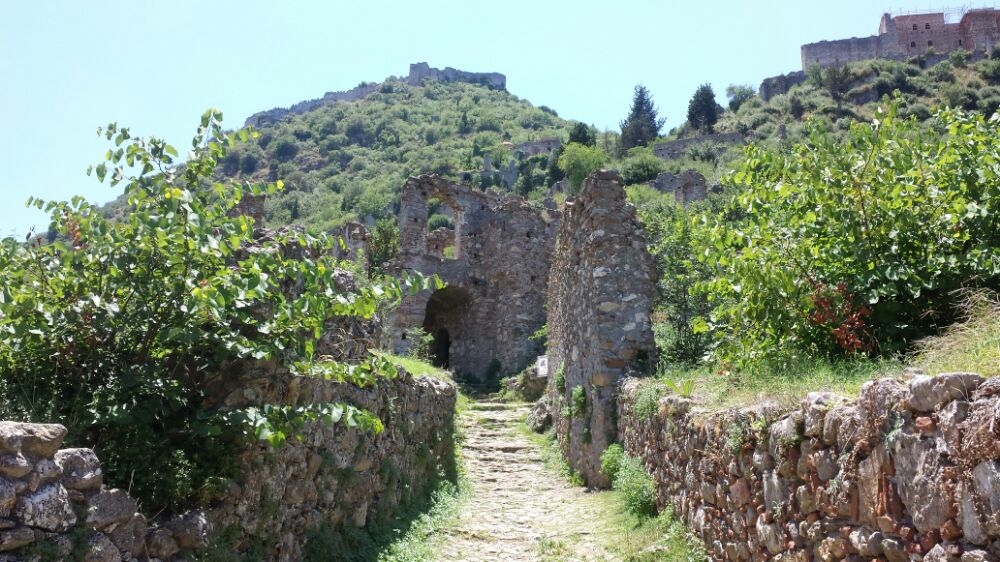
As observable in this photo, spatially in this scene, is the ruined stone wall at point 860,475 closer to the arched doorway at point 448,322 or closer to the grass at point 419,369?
the grass at point 419,369

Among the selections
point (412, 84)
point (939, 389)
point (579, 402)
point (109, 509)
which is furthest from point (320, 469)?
point (412, 84)

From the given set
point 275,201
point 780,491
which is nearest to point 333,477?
A: point 780,491

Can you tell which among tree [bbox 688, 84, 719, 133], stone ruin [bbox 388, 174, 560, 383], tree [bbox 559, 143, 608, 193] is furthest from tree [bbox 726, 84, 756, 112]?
stone ruin [bbox 388, 174, 560, 383]

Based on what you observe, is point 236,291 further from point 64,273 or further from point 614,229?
point 614,229

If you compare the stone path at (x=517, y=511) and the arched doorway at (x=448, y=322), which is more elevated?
the arched doorway at (x=448, y=322)

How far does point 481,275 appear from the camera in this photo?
2283cm

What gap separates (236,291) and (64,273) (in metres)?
1.27

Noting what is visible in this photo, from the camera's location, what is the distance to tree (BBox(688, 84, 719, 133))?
68375 mm

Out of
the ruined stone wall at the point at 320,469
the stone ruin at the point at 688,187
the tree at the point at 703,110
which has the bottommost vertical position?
the ruined stone wall at the point at 320,469

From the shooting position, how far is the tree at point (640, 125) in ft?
220

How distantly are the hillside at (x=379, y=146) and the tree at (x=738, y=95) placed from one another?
18.1 metres

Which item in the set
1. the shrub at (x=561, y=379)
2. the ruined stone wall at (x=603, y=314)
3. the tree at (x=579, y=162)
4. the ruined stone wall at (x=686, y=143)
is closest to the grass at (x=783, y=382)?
the ruined stone wall at (x=603, y=314)

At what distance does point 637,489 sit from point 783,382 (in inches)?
115

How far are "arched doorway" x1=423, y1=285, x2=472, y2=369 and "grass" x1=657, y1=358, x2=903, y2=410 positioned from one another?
15566 mm
